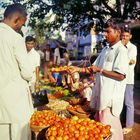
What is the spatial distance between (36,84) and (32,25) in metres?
10.9

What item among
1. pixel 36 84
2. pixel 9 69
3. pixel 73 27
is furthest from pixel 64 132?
pixel 73 27

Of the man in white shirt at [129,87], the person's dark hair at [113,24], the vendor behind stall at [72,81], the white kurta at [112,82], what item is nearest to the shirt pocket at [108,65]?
the white kurta at [112,82]

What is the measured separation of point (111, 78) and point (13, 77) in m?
1.26

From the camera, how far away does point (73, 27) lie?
19.6m

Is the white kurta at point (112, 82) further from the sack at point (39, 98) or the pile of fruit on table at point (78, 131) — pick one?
the sack at point (39, 98)

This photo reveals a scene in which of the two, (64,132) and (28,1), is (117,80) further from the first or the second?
(28,1)

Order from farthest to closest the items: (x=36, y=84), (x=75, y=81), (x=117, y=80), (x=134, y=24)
→ (x=134, y=24)
(x=75, y=81)
(x=36, y=84)
(x=117, y=80)

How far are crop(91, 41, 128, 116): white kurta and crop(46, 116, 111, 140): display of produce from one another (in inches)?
12.8

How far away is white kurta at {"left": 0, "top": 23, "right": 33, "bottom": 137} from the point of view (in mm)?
4219

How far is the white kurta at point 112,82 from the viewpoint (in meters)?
4.61

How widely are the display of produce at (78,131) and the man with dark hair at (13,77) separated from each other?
1.36 feet

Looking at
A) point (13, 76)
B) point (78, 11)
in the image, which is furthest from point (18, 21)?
point (78, 11)

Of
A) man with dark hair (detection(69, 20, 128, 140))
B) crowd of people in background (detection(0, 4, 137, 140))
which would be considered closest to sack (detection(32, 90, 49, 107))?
crowd of people in background (detection(0, 4, 137, 140))

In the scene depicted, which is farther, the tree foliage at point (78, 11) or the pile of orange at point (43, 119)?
the tree foliage at point (78, 11)
